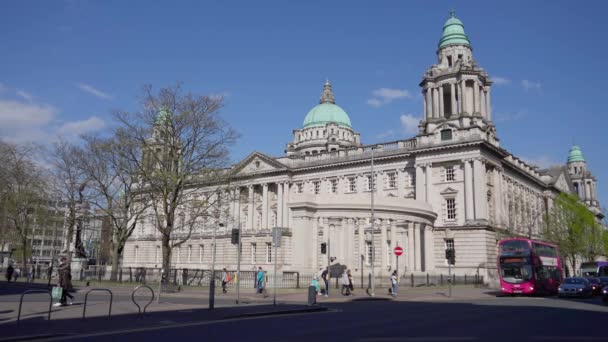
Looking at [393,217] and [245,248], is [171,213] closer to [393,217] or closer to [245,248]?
[393,217]

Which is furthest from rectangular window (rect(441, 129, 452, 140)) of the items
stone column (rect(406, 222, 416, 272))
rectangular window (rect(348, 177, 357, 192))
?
stone column (rect(406, 222, 416, 272))

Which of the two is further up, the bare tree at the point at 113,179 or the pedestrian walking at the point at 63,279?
the bare tree at the point at 113,179

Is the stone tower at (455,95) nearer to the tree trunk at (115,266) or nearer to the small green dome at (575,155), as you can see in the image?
the tree trunk at (115,266)

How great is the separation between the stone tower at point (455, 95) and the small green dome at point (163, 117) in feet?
113

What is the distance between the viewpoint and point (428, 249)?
4947cm

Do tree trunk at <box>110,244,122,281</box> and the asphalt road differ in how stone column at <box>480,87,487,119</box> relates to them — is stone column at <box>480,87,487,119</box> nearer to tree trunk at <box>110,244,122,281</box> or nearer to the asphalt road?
tree trunk at <box>110,244,122,281</box>

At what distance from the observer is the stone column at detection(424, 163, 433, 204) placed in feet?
189

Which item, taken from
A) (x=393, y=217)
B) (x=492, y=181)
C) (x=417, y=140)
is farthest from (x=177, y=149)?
(x=492, y=181)

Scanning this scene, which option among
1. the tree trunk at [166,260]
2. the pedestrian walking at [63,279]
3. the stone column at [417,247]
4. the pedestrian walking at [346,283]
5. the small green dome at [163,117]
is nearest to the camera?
the pedestrian walking at [63,279]

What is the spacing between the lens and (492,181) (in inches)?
2331

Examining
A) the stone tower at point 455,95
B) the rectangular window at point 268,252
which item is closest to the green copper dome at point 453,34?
the stone tower at point 455,95

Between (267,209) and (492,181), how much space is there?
31.0 meters

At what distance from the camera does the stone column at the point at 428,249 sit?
48350 millimetres

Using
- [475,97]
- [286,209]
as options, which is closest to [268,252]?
[286,209]
